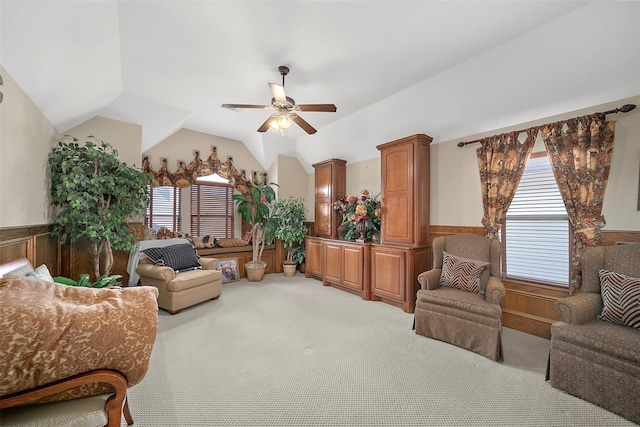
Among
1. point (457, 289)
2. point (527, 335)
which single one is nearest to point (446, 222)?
point (457, 289)

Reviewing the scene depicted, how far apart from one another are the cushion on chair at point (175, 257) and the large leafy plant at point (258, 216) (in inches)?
52.6

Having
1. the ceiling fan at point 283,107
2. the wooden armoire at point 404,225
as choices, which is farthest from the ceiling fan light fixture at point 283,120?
the wooden armoire at point 404,225

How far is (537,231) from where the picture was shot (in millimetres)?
2998

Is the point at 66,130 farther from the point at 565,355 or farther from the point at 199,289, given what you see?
the point at 565,355

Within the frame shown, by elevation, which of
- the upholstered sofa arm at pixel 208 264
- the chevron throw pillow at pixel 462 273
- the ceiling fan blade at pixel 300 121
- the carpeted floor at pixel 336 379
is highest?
the ceiling fan blade at pixel 300 121

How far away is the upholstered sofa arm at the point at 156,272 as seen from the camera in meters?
3.51

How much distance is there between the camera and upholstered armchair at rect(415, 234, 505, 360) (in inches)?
95.4

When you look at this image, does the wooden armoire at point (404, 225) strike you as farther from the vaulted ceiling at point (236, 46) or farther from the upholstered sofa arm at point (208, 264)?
the upholstered sofa arm at point (208, 264)

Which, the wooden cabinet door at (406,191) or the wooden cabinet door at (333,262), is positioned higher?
the wooden cabinet door at (406,191)

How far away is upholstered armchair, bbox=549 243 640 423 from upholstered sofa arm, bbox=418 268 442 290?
42.2 inches

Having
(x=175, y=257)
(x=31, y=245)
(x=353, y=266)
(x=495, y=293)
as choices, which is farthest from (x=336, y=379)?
(x=31, y=245)

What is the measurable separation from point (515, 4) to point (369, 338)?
130 inches

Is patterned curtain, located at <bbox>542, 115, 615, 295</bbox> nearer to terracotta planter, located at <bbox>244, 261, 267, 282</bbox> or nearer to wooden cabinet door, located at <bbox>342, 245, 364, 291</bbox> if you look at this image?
wooden cabinet door, located at <bbox>342, 245, 364, 291</bbox>

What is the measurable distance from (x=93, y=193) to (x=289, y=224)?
3123 millimetres
